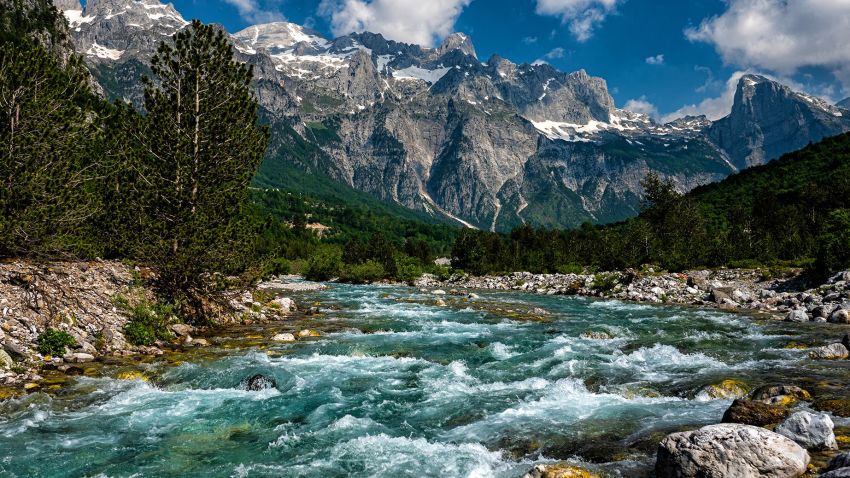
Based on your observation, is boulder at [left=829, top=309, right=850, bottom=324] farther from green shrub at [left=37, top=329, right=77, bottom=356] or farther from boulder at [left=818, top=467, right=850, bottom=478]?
green shrub at [left=37, top=329, right=77, bottom=356]

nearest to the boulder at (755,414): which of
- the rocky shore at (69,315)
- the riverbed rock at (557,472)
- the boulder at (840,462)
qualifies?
the boulder at (840,462)

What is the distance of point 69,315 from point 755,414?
23.1 metres

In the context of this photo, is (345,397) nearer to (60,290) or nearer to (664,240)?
(60,290)

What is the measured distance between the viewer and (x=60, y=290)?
19.4 m

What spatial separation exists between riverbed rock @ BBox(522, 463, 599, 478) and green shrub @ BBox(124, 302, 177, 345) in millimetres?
18115

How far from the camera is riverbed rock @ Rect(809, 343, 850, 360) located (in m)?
17.8

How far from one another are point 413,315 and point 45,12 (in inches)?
7569

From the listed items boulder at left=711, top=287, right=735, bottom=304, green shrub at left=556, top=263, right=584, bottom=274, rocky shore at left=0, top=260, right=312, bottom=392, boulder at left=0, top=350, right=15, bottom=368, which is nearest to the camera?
boulder at left=0, top=350, right=15, bottom=368

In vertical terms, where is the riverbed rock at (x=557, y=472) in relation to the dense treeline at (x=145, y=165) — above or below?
below

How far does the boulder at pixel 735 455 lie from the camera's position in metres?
7.73

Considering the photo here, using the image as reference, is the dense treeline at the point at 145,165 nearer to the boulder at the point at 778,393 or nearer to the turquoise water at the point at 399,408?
the turquoise water at the point at 399,408

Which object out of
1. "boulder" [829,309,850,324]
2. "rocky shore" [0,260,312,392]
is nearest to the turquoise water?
"rocky shore" [0,260,312,392]

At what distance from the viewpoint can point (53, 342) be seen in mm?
17188

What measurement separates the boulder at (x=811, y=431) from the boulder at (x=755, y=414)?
0.79 meters
